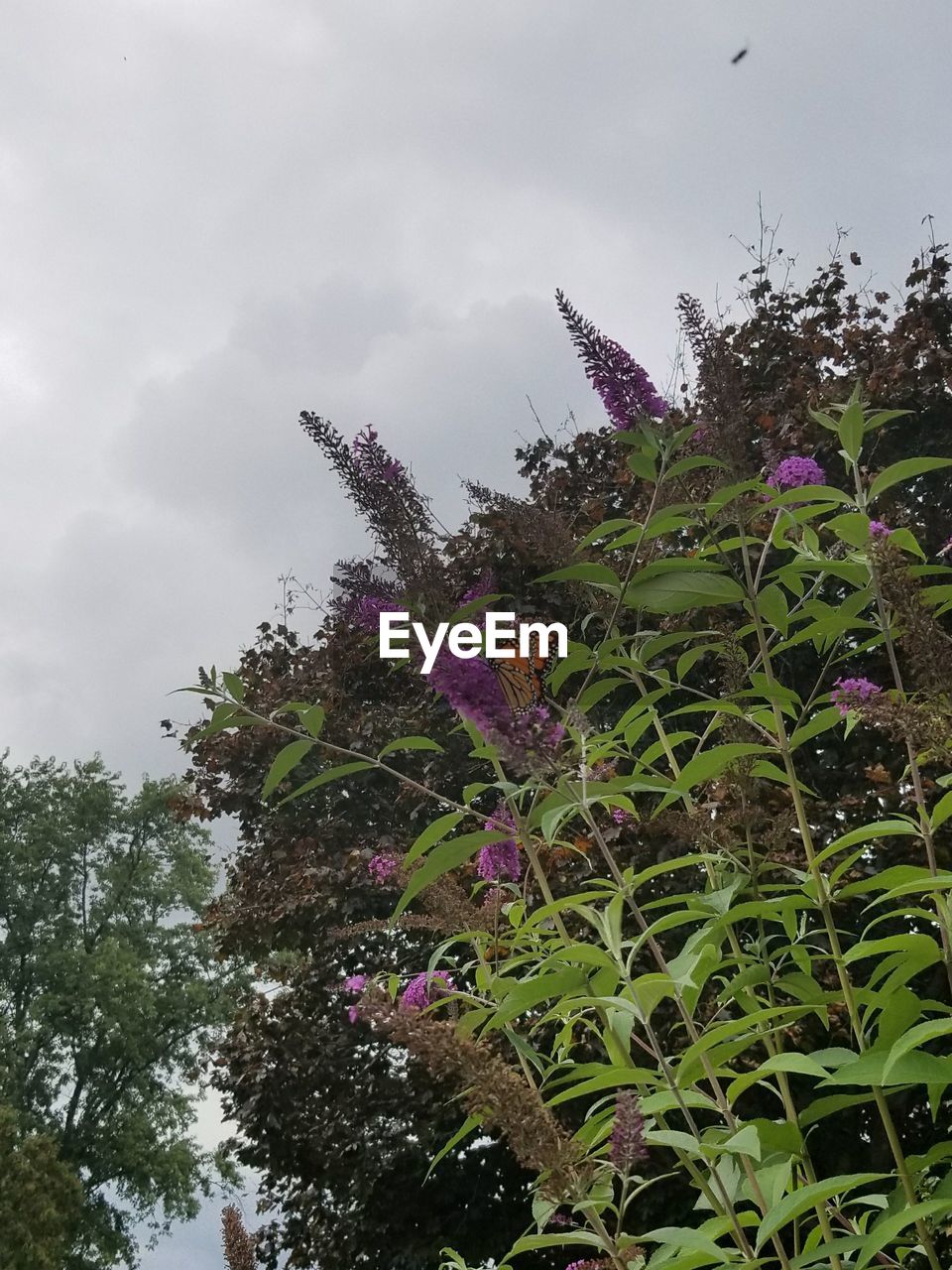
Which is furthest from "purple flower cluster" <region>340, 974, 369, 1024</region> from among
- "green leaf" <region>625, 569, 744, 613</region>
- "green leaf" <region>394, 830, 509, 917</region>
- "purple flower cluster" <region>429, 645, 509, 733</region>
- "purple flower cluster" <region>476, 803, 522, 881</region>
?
"green leaf" <region>625, 569, 744, 613</region>

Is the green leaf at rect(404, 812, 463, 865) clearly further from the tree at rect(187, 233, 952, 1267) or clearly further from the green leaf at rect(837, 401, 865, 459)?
the tree at rect(187, 233, 952, 1267)

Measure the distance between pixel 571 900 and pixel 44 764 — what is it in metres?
24.9

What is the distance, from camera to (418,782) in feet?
17.0

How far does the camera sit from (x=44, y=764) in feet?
79.8

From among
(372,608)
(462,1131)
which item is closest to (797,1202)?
(462,1131)

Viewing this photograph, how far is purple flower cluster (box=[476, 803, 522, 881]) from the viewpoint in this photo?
1542 millimetres

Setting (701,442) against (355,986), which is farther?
(355,986)

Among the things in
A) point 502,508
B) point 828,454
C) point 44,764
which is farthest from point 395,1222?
point 44,764

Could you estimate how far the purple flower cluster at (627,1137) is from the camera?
3.44ft

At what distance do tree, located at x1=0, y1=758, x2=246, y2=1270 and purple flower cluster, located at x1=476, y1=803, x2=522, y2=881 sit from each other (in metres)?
19.5

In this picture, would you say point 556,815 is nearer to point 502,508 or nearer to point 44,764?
point 502,508

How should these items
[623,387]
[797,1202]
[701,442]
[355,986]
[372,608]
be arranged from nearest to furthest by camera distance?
[797,1202]
[372,608]
[623,387]
[701,442]
[355,986]

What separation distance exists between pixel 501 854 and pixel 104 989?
21502 millimetres

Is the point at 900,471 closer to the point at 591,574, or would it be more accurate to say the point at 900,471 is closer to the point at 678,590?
the point at 678,590
